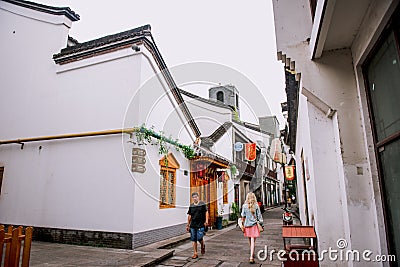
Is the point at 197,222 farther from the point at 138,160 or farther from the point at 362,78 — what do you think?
the point at 362,78

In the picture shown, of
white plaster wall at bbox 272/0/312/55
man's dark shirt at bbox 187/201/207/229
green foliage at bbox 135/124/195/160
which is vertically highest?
white plaster wall at bbox 272/0/312/55

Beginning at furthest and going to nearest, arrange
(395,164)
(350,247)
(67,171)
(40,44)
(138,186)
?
(40,44), (67,171), (138,186), (350,247), (395,164)

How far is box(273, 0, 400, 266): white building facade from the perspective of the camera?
2.38m

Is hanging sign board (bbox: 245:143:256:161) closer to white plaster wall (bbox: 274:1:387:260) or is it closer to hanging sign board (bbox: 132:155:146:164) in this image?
hanging sign board (bbox: 132:155:146:164)

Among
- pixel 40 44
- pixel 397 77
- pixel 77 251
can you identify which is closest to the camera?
pixel 397 77

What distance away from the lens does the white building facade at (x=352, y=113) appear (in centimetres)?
238

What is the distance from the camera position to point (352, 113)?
9.83ft

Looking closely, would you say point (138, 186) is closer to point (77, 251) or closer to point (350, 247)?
point (77, 251)

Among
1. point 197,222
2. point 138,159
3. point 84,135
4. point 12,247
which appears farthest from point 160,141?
point 12,247

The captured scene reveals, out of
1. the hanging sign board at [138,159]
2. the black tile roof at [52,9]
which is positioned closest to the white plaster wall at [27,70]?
the black tile roof at [52,9]

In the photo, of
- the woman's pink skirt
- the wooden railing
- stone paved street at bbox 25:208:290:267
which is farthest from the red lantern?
the wooden railing

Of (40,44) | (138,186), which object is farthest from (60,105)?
(138,186)

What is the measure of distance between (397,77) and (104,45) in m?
7.63

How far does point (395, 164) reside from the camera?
91.1 inches
